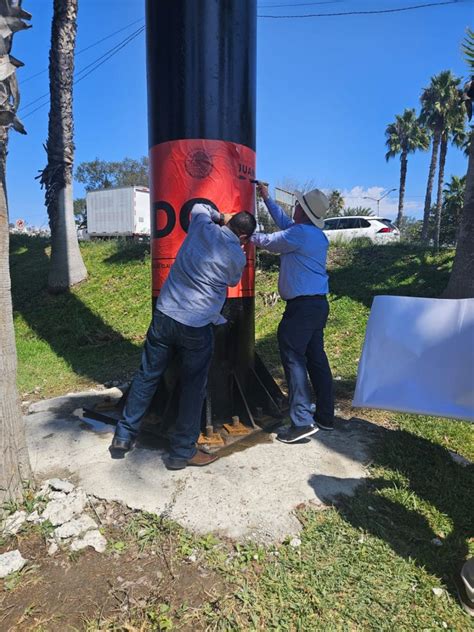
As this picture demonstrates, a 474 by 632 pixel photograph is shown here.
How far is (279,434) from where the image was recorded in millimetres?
4031

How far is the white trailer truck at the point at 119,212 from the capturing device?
26.9 meters

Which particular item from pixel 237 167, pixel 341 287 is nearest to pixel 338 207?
pixel 341 287

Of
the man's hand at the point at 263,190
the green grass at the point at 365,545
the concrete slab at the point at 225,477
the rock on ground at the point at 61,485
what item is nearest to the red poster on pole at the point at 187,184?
the man's hand at the point at 263,190

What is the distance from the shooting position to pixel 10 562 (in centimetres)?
245

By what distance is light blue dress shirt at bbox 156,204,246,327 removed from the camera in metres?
3.36

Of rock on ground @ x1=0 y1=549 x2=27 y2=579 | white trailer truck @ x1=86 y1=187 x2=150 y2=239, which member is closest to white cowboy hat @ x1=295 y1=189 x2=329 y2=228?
rock on ground @ x1=0 y1=549 x2=27 y2=579

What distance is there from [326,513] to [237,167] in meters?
2.75

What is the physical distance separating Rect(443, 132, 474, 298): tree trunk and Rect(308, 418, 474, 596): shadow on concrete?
330cm

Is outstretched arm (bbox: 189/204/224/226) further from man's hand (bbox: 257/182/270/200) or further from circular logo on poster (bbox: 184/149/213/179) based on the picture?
man's hand (bbox: 257/182/270/200)

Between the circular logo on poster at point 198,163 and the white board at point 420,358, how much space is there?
5.70 feet

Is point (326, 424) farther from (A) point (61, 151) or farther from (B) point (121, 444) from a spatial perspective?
(A) point (61, 151)

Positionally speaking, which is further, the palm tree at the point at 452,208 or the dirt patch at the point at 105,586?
the palm tree at the point at 452,208

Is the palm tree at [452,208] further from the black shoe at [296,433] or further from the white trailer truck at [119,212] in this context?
the black shoe at [296,433]

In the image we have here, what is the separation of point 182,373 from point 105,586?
1.47m
